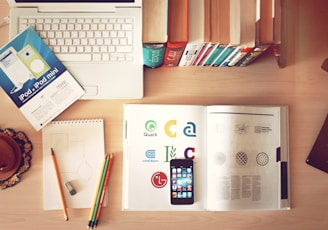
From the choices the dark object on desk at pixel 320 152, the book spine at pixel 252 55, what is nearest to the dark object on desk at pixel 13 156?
the book spine at pixel 252 55

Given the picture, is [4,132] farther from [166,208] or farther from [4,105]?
[166,208]

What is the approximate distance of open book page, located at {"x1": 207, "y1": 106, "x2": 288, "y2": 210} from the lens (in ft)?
3.06

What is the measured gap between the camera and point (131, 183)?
0.94 m

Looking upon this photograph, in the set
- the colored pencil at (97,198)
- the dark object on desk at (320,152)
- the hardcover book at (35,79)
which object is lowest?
the colored pencil at (97,198)

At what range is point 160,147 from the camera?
949 millimetres

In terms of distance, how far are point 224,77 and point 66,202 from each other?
450 mm

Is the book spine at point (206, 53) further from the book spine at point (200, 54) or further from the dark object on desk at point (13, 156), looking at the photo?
the dark object on desk at point (13, 156)

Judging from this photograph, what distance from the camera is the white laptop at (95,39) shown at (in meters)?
0.94

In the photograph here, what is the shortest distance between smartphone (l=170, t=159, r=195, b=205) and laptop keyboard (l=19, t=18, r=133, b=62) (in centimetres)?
27

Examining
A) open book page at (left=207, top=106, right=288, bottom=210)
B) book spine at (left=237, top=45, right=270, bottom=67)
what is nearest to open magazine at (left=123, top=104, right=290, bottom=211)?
open book page at (left=207, top=106, right=288, bottom=210)

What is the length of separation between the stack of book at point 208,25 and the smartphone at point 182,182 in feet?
0.81

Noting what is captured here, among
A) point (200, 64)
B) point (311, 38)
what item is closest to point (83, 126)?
point (200, 64)

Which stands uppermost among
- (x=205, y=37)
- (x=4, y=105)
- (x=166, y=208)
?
(x=205, y=37)

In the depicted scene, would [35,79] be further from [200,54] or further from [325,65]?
[325,65]
